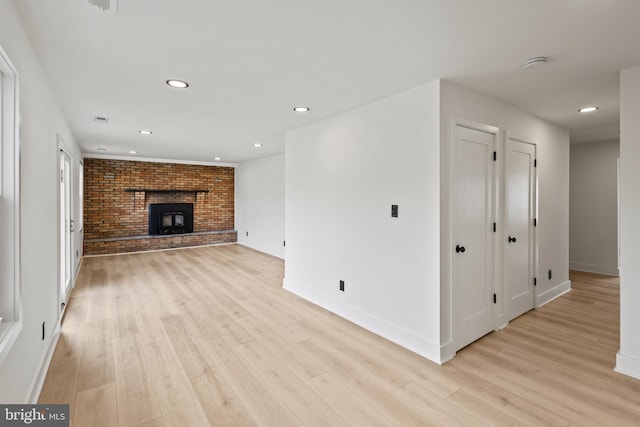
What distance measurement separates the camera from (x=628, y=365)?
2330mm

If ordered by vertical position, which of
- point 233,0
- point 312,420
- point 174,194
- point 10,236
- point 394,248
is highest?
point 233,0

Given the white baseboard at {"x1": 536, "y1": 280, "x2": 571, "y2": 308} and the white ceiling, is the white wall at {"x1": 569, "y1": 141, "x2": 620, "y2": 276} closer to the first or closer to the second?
the white baseboard at {"x1": 536, "y1": 280, "x2": 571, "y2": 308}

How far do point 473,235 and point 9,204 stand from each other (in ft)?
11.1

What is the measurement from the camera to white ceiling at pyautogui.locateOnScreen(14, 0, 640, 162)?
1.62 m

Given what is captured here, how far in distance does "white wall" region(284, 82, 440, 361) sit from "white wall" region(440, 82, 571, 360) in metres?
0.09

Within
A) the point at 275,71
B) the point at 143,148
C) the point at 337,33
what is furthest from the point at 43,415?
the point at 143,148

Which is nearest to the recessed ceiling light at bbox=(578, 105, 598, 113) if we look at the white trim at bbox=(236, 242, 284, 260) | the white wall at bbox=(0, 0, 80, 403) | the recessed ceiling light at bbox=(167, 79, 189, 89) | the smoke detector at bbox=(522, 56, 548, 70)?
the smoke detector at bbox=(522, 56, 548, 70)

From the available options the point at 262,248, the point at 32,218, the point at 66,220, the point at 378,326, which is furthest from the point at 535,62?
the point at 262,248

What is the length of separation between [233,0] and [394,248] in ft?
7.51

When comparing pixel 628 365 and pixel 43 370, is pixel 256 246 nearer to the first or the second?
pixel 43 370

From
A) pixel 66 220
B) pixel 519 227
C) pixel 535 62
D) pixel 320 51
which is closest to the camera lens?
pixel 320 51

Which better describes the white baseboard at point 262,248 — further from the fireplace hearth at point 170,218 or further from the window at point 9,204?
the window at point 9,204

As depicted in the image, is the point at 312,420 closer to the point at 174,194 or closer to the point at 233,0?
the point at 233,0

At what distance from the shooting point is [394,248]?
2930 millimetres
